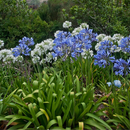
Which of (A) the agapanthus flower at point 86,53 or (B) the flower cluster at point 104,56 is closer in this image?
(B) the flower cluster at point 104,56

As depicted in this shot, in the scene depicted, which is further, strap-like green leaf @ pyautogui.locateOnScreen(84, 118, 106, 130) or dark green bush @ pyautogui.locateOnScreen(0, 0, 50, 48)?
dark green bush @ pyautogui.locateOnScreen(0, 0, 50, 48)

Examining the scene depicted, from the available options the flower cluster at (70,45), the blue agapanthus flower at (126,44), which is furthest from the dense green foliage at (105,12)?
the flower cluster at (70,45)

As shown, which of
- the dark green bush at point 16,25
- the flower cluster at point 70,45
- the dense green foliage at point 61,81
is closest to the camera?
the flower cluster at point 70,45

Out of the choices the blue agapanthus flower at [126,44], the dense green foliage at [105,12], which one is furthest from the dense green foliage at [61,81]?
the blue agapanthus flower at [126,44]

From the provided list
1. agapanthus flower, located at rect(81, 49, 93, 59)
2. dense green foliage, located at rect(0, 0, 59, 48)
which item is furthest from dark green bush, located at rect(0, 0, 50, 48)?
agapanthus flower, located at rect(81, 49, 93, 59)

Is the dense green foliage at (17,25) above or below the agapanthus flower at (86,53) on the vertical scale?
above

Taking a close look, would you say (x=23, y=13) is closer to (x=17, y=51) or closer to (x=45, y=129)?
(x=17, y=51)

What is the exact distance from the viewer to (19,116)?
2.11 m

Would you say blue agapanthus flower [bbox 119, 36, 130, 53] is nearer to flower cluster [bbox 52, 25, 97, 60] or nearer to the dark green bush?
flower cluster [bbox 52, 25, 97, 60]

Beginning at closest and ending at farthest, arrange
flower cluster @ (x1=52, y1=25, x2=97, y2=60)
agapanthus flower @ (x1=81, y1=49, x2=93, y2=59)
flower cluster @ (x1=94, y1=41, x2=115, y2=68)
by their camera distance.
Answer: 1. flower cluster @ (x1=52, y1=25, x2=97, y2=60)
2. flower cluster @ (x1=94, y1=41, x2=115, y2=68)
3. agapanthus flower @ (x1=81, y1=49, x2=93, y2=59)

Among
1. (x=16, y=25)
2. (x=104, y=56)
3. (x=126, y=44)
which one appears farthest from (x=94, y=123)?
(x=16, y=25)

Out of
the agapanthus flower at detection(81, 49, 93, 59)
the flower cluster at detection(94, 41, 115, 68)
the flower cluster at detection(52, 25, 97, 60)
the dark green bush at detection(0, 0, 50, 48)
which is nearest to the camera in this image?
the flower cluster at detection(52, 25, 97, 60)

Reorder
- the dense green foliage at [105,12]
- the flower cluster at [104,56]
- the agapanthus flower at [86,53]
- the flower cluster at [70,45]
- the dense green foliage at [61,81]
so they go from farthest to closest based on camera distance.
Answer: the dense green foliage at [105,12]
the agapanthus flower at [86,53]
the dense green foliage at [61,81]
the flower cluster at [104,56]
the flower cluster at [70,45]

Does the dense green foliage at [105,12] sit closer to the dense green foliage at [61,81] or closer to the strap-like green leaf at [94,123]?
the dense green foliage at [61,81]
